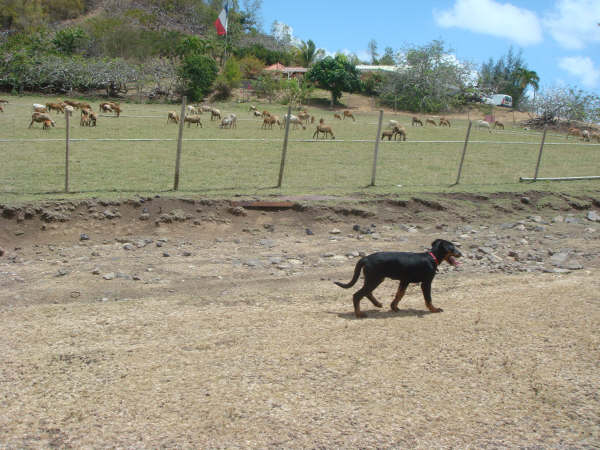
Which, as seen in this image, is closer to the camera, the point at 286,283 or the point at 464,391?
the point at 464,391

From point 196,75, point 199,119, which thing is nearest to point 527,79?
point 196,75

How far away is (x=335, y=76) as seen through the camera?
52.2 metres

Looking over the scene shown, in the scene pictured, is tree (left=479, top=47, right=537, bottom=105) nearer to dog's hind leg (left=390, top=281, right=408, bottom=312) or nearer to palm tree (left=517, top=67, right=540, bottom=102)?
palm tree (left=517, top=67, right=540, bottom=102)

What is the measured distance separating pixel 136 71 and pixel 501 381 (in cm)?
4674

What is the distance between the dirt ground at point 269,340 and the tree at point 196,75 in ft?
132

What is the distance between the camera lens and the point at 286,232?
A: 30.4ft

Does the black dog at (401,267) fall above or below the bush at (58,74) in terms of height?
below

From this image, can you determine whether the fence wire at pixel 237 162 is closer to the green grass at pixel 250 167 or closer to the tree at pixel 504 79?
the green grass at pixel 250 167

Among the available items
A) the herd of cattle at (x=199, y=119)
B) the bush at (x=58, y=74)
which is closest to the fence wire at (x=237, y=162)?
the herd of cattle at (x=199, y=119)

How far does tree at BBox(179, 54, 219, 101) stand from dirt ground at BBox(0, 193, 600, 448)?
132ft

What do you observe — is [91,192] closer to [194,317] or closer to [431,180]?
[194,317]

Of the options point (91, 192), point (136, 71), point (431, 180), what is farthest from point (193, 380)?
point (136, 71)

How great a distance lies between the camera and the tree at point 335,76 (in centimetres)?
5250

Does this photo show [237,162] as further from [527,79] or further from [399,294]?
[527,79]
